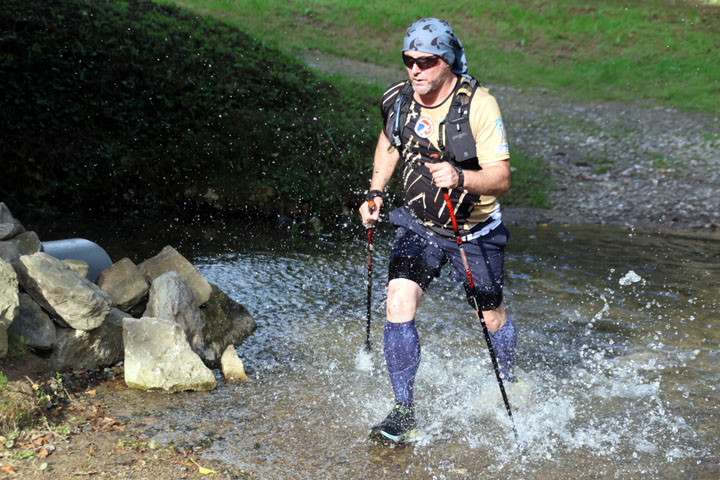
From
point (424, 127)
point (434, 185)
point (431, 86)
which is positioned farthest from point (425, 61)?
point (434, 185)

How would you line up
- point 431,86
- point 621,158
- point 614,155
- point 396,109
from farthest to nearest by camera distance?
point 614,155
point 621,158
point 396,109
point 431,86

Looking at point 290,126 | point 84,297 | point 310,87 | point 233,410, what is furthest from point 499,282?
point 310,87

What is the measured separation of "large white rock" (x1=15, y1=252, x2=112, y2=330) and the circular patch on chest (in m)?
2.69

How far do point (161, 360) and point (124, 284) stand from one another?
1.20 metres

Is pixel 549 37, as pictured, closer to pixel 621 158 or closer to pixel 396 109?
pixel 621 158

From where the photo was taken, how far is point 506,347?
5328 mm

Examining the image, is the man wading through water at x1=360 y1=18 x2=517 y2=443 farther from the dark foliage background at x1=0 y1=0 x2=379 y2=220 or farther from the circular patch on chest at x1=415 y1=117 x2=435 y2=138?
the dark foliage background at x1=0 y1=0 x2=379 y2=220

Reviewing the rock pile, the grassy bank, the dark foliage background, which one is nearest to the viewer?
the rock pile

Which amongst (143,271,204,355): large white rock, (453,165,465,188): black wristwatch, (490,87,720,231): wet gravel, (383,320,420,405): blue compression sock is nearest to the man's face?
(453,165,465,188): black wristwatch

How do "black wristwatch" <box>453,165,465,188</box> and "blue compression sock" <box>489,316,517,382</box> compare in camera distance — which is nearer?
"black wristwatch" <box>453,165,465,188</box>

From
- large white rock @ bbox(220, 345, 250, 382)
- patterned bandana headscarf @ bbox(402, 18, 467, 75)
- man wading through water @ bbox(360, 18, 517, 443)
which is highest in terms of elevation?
patterned bandana headscarf @ bbox(402, 18, 467, 75)

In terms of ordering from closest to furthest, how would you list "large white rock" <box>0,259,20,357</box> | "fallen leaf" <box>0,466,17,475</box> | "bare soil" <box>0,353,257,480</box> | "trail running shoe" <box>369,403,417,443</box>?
"fallen leaf" <box>0,466,17,475</box> < "bare soil" <box>0,353,257,480</box> < "trail running shoe" <box>369,403,417,443</box> < "large white rock" <box>0,259,20,357</box>

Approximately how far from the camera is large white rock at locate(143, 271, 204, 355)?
6.04 meters

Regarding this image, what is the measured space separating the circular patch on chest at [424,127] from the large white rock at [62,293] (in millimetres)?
2690
